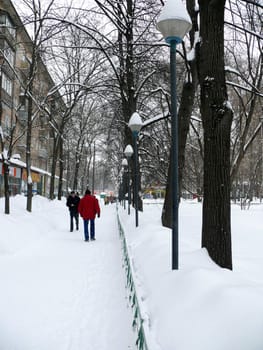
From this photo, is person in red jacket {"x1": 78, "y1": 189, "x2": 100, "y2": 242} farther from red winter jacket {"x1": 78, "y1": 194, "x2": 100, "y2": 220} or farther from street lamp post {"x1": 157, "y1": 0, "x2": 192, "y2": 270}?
street lamp post {"x1": 157, "y1": 0, "x2": 192, "y2": 270}

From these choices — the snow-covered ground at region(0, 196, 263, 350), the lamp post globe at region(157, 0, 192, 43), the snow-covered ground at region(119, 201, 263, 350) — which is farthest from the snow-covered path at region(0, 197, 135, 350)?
the lamp post globe at region(157, 0, 192, 43)

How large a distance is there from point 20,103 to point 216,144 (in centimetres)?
1359

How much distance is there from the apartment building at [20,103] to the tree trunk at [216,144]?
35.0ft

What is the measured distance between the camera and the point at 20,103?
54.8ft

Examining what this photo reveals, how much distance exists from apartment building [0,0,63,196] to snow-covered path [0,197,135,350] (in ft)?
22.8

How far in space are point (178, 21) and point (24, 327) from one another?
4.76 metres

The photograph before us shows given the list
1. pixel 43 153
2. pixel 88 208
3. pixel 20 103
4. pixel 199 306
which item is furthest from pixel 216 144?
pixel 43 153


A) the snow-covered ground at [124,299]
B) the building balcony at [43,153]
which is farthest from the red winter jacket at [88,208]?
the building balcony at [43,153]

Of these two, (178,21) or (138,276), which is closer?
(178,21)

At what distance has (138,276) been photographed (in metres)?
5.48

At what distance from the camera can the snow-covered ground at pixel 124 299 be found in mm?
2840

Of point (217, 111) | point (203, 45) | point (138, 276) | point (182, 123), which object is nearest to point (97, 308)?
point (138, 276)

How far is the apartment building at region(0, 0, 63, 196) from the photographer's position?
1619cm

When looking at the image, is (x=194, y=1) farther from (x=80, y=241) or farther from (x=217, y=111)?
(x=80, y=241)
